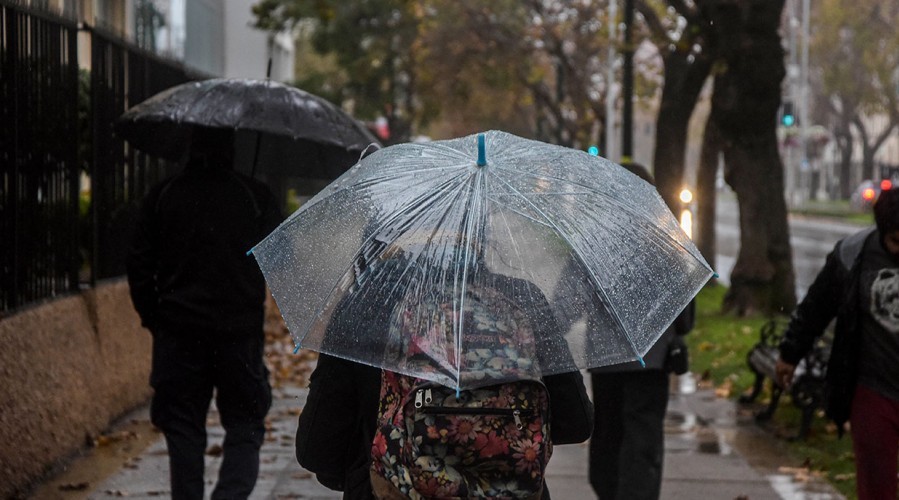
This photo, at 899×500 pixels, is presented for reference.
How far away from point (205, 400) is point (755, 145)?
384 inches

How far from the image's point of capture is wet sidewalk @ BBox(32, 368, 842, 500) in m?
7.03

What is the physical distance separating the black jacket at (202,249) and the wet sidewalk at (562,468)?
66.3 inches

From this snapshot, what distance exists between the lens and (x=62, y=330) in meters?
7.68

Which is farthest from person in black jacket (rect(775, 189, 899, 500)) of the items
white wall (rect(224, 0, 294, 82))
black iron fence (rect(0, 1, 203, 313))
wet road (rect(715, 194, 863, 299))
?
white wall (rect(224, 0, 294, 82))

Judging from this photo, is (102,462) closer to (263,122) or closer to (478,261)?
(263,122)

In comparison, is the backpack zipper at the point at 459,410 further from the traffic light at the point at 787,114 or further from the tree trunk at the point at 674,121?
the traffic light at the point at 787,114

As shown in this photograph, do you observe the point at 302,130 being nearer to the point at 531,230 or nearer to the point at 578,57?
the point at 531,230

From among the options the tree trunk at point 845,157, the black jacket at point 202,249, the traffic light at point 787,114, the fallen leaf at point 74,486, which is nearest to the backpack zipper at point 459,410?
the black jacket at point 202,249

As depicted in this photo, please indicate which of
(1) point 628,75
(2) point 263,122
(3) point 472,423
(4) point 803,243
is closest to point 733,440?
(2) point 263,122

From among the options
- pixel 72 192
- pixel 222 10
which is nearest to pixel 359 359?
pixel 72 192

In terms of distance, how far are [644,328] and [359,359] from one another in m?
0.77

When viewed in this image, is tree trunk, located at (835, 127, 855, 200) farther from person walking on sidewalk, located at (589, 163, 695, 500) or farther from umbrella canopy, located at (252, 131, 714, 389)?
umbrella canopy, located at (252, 131, 714, 389)

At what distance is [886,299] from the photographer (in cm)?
481

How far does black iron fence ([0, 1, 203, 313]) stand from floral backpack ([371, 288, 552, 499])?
13.4 ft
